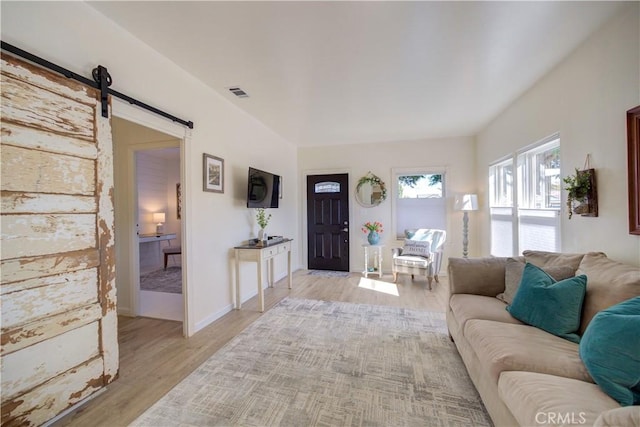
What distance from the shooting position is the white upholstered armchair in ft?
13.4

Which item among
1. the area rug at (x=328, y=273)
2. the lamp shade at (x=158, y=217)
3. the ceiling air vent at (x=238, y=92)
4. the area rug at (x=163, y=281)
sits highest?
the ceiling air vent at (x=238, y=92)

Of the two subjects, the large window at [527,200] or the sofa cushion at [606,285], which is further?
the large window at [527,200]

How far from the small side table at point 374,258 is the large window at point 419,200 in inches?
21.3

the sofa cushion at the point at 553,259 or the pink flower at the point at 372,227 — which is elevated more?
the pink flower at the point at 372,227

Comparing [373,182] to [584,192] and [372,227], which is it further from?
[584,192]

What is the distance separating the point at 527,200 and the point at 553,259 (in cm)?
139

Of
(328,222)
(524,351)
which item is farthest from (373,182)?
(524,351)

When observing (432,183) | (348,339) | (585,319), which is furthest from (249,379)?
(432,183)

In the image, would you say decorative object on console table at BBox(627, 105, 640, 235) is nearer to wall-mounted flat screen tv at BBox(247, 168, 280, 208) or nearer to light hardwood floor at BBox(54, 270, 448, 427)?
light hardwood floor at BBox(54, 270, 448, 427)

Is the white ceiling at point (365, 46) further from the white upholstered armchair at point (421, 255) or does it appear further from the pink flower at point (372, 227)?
the pink flower at point (372, 227)

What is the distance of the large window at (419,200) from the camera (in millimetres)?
4887

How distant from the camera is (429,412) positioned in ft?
5.19

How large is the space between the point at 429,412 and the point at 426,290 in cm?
258

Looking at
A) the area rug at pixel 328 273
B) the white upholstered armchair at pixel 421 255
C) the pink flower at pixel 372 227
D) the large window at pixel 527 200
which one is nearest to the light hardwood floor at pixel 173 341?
the white upholstered armchair at pixel 421 255
